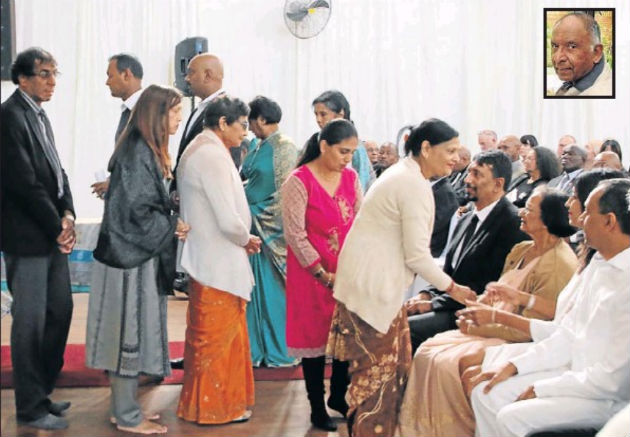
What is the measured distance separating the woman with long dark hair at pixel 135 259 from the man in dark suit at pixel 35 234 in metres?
0.14

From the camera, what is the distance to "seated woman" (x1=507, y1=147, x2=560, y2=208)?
11.3ft

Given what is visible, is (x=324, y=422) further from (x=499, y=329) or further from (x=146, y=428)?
(x=499, y=329)

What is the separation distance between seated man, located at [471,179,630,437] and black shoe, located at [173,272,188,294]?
1201mm

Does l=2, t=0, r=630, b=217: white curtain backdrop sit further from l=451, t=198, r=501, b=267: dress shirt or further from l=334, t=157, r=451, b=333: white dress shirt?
l=334, t=157, r=451, b=333: white dress shirt

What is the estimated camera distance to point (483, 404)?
2391 millimetres

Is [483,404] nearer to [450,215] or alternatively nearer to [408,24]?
[450,215]

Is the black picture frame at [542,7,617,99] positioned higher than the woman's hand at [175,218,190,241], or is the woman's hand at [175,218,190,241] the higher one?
the black picture frame at [542,7,617,99]

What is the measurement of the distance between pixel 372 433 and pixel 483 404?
44 centimetres

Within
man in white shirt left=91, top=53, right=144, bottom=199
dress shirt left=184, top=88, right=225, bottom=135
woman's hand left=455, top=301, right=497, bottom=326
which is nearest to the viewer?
woman's hand left=455, top=301, right=497, bottom=326

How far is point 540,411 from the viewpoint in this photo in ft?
7.20

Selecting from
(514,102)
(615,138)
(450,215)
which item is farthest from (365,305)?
(615,138)

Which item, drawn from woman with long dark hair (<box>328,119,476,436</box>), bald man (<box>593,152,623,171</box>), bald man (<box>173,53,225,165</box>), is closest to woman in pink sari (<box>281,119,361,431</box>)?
woman with long dark hair (<box>328,119,476,436</box>)

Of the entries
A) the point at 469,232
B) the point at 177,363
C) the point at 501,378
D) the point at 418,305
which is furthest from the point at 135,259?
the point at 501,378

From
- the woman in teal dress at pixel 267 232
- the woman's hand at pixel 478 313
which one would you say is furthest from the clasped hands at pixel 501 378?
the woman in teal dress at pixel 267 232
